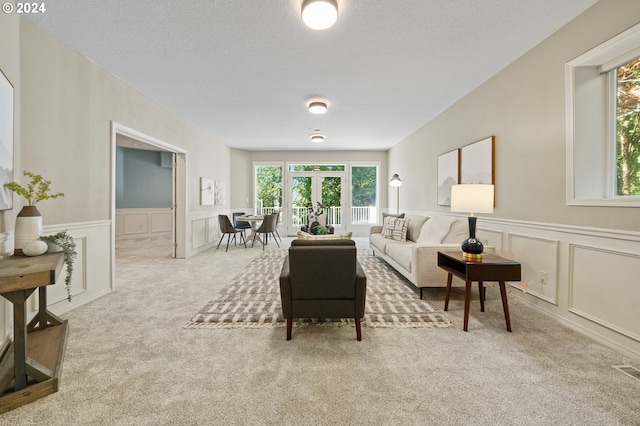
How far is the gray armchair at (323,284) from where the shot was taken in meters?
2.04

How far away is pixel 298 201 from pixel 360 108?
4.24 meters

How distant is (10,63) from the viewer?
2.03m

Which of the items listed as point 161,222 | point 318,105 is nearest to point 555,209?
point 318,105

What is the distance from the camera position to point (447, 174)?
4.34 meters

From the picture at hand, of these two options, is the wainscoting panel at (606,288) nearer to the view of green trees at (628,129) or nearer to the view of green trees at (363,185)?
the view of green trees at (628,129)

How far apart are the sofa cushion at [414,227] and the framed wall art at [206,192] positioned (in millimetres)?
4384

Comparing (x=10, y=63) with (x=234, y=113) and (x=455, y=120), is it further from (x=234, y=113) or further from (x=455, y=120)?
(x=455, y=120)

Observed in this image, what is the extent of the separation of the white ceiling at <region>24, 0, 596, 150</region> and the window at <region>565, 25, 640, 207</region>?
1.71ft

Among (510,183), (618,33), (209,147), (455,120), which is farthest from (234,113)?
(618,33)

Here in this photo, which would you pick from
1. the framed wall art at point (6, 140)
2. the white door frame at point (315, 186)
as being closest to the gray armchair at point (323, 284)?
the framed wall art at point (6, 140)

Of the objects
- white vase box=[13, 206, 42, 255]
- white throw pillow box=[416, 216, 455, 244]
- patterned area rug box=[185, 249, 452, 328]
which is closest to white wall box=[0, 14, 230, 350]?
white vase box=[13, 206, 42, 255]

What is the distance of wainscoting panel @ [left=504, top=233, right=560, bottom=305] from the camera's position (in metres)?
2.47

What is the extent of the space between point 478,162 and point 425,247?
159 centimetres

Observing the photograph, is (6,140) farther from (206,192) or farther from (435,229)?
(435,229)
